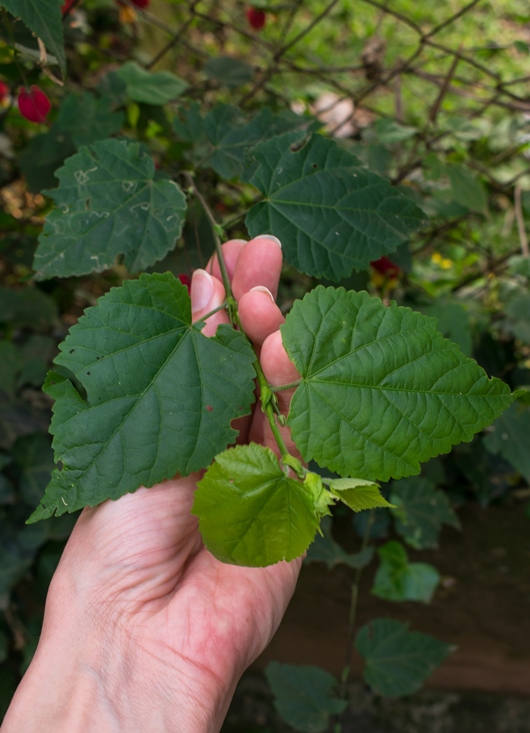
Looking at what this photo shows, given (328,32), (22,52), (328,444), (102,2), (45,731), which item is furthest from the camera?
(328,32)

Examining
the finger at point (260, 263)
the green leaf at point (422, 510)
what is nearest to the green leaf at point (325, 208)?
the finger at point (260, 263)

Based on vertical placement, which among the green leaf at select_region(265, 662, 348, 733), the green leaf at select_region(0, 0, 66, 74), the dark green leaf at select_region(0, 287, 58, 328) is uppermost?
the green leaf at select_region(0, 0, 66, 74)

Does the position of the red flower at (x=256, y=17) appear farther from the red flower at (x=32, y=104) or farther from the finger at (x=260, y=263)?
the finger at (x=260, y=263)

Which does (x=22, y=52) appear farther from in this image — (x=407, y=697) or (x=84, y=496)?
(x=407, y=697)

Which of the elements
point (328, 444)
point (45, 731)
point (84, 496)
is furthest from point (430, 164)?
point (45, 731)

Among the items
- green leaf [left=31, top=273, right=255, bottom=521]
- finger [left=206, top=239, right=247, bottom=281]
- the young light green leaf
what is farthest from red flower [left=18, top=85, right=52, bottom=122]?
the young light green leaf

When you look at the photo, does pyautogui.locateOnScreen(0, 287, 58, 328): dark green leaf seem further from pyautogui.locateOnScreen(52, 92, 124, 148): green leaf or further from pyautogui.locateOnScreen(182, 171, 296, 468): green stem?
pyautogui.locateOnScreen(182, 171, 296, 468): green stem

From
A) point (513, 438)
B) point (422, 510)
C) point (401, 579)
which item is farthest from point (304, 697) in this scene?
point (513, 438)
